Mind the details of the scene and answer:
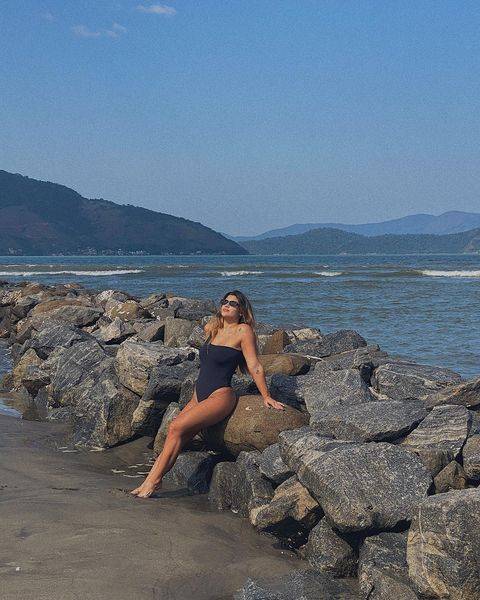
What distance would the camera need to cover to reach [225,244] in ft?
646

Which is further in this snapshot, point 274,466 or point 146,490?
point 146,490

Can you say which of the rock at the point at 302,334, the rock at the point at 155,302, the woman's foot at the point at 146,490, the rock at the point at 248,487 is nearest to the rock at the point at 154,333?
the rock at the point at 302,334

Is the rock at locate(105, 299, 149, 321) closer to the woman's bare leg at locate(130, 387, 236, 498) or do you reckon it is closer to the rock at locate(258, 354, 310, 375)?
the rock at locate(258, 354, 310, 375)

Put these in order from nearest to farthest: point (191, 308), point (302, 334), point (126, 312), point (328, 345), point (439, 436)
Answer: point (439, 436) < point (328, 345) < point (302, 334) < point (191, 308) < point (126, 312)

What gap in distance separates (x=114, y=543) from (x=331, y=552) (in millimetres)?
1458

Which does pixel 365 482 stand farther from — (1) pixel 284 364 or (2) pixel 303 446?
(1) pixel 284 364

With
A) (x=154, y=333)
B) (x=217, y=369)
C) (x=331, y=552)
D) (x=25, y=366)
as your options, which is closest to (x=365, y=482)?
(x=331, y=552)

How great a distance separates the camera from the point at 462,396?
6.60 m

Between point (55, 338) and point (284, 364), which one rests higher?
point (284, 364)

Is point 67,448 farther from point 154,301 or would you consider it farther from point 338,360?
point 154,301

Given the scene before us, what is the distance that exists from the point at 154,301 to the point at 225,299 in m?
11.6

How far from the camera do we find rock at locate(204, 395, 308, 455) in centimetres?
656

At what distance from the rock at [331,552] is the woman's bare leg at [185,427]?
5.42 ft

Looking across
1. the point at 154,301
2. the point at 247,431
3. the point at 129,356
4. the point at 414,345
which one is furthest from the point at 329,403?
the point at 154,301
